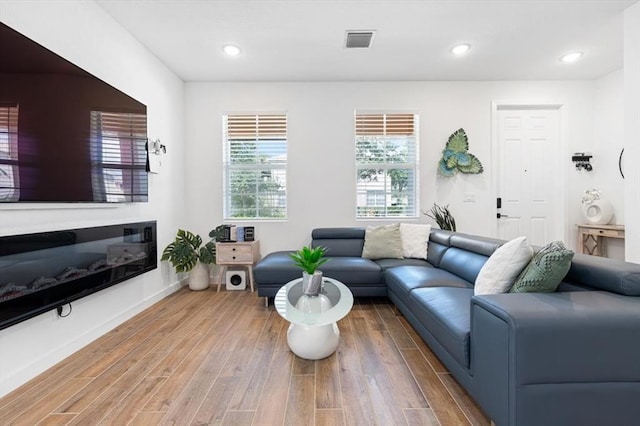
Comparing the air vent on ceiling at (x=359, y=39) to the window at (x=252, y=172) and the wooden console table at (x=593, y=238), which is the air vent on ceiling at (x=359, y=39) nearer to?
the window at (x=252, y=172)

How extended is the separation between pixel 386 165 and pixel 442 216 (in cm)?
106

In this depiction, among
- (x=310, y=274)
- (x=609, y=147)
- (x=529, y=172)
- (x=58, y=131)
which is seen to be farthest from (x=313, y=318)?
(x=609, y=147)

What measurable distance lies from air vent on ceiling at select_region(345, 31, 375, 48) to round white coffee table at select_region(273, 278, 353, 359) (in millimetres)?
2521

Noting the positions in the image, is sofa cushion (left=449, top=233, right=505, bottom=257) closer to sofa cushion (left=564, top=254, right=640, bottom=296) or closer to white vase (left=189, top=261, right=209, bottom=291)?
sofa cushion (left=564, top=254, right=640, bottom=296)

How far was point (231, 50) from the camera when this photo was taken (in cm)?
328

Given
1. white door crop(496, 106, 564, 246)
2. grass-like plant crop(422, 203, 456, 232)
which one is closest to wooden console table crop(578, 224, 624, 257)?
white door crop(496, 106, 564, 246)

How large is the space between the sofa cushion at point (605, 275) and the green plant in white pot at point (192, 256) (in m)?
3.61

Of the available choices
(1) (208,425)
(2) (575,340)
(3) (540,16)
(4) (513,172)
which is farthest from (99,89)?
(4) (513,172)

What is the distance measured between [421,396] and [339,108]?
356 centimetres

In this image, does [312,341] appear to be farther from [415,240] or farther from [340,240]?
[415,240]

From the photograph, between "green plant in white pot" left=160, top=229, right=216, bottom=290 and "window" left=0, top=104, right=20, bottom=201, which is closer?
"window" left=0, top=104, right=20, bottom=201

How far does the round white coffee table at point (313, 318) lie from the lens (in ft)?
6.54

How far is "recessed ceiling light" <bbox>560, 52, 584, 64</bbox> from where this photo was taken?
3469 millimetres

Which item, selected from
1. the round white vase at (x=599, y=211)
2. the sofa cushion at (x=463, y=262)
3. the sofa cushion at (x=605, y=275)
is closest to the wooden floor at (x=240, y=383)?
the sofa cushion at (x=463, y=262)
